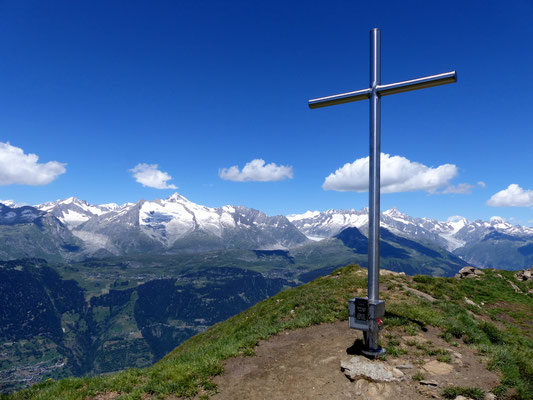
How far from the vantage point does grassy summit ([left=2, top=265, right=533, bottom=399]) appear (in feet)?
43.2

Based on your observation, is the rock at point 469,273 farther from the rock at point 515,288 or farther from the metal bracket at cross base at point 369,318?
the metal bracket at cross base at point 369,318

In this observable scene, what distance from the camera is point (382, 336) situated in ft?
54.0

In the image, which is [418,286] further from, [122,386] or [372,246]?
[122,386]

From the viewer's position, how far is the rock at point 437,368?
13138 millimetres

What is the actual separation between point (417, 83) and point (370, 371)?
12202 millimetres

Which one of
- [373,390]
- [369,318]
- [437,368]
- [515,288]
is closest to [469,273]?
[515,288]

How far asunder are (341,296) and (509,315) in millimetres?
16442

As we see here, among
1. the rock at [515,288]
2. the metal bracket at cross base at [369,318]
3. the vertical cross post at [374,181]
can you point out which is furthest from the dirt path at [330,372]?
the rock at [515,288]

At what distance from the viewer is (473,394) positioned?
37.1 ft

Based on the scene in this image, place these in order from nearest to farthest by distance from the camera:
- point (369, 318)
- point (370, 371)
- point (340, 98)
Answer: point (370, 371) → point (369, 318) → point (340, 98)

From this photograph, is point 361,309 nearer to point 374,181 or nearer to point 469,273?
point 374,181

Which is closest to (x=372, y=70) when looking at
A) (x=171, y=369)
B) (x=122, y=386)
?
(x=171, y=369)

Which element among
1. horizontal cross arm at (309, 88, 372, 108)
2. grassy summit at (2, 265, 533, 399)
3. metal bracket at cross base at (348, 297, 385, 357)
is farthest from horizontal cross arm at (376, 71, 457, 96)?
grassy summit at (2, 265, 533, 399)

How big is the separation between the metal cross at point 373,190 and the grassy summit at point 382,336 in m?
2.58
